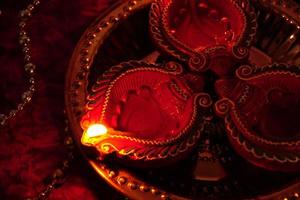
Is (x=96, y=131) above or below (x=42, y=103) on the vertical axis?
above

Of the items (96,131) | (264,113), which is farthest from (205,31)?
(96,131)

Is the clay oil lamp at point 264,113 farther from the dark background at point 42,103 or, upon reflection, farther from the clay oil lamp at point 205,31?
the dark background at point 42,103

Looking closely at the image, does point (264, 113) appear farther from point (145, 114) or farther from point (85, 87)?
point (85, 87)

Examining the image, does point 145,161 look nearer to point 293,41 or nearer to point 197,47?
point 197,47

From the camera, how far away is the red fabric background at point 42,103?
85 cm

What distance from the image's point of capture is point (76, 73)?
2.96 feet

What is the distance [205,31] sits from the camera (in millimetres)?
906

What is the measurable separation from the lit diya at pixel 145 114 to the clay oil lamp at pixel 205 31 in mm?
42

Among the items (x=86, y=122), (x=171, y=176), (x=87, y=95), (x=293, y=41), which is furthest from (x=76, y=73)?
(x=293, y=41)

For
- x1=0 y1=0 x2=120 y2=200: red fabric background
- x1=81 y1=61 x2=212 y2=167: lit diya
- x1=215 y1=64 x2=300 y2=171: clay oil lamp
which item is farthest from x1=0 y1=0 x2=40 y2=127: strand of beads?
x1=215 y1=64 x2=300 y2=171: clay oil lamp

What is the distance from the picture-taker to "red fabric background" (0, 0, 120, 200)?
2.80 ft

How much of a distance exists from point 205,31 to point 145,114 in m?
0.22

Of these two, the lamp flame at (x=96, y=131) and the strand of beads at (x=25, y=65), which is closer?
the lamp flame at (x=96, y=131)

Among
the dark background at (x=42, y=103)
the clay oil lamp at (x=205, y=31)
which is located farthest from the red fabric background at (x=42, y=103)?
the clay oil lamp at (x=205, y=31)
